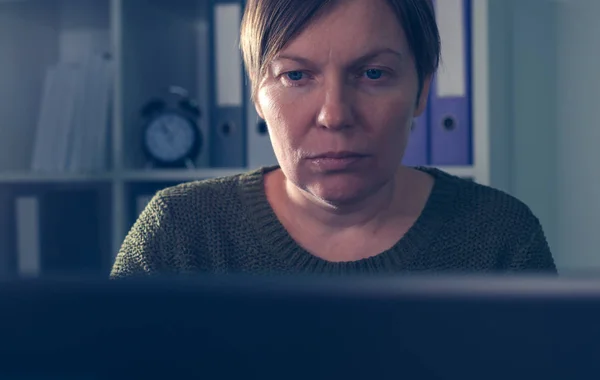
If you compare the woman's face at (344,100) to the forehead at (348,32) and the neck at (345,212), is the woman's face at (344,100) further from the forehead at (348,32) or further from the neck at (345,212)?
the neck at (345,212)

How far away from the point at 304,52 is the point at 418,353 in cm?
70

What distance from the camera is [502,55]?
5.59 ft

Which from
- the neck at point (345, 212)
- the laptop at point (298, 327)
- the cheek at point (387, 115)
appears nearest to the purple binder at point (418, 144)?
the neck at point (345, 212)

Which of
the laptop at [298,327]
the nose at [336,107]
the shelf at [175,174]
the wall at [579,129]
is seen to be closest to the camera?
the laptop at [298,327]

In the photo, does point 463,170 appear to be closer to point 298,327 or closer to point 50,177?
point 50,177

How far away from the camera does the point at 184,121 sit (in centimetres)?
175

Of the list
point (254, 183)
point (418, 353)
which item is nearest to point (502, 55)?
point (254, 183)

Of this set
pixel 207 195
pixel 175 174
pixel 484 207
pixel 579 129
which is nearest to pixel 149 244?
pixel 207 195

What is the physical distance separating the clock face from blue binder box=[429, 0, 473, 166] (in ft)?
Answer: 2.14

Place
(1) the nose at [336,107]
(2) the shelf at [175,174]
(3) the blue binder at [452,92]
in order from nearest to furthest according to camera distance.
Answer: (1) the nose at [336,107], (3) the blue binder at [452,92], (2) the shelf at [175,174]

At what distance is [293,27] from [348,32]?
0.08 metres

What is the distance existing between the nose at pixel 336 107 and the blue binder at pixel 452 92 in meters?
Result: 0.76

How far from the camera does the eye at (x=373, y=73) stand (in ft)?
2.76

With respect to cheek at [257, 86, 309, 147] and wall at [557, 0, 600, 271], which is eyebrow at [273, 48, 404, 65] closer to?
cheek at [257, 86, 309, 147]
